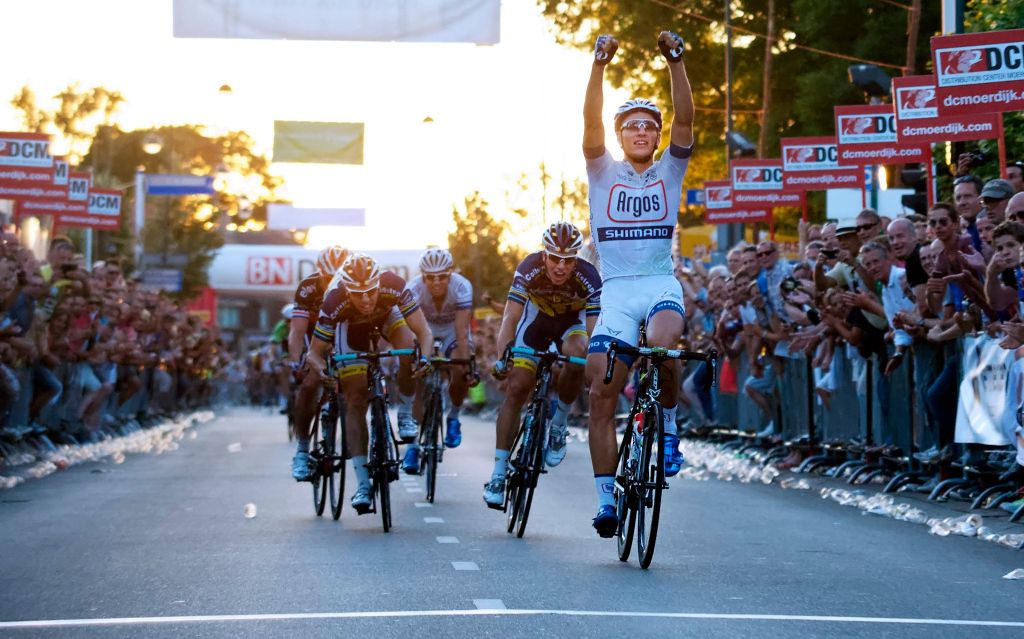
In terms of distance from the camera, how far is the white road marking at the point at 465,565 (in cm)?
989

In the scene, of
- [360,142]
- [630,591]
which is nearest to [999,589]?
[630,591]

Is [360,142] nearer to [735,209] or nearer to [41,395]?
[735,209]

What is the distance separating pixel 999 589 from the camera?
9.17m

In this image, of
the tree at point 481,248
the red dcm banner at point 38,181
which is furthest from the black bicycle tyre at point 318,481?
the tree at point 481,248

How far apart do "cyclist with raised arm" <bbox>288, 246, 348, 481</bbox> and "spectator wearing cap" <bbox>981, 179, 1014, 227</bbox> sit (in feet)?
15.9

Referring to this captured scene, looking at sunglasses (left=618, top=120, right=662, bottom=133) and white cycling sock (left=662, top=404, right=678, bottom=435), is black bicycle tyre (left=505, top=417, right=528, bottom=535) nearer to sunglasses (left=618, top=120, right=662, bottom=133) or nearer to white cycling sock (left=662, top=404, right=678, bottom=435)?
white cycling sock (left=662, top=404, right=678, bottom=435)

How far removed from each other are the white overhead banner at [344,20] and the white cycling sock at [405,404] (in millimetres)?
7106

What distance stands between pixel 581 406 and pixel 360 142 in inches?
465

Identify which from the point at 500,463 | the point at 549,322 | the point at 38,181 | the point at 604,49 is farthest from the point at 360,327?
the point at 38,181

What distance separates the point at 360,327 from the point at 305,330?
1435 mm

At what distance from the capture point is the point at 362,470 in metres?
12.7

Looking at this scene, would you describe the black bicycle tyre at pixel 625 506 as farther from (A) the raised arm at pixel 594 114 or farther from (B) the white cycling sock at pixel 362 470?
(B) the white cycling sock at pixel 362 470

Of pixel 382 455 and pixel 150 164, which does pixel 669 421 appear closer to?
pixel 382 455

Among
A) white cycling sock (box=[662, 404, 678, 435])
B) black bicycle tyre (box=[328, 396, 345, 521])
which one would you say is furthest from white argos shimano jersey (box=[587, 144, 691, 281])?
black bicycle tyre (box=[328, 396, 345, 521])
